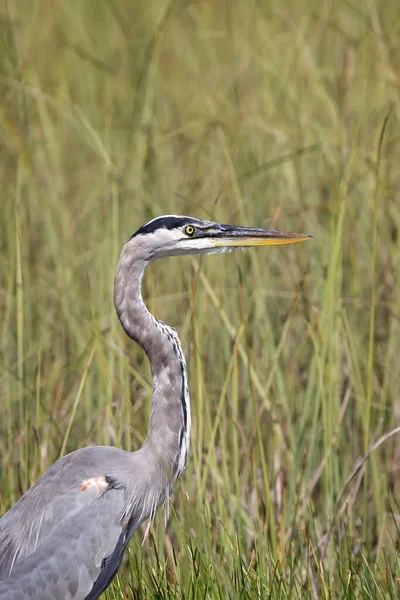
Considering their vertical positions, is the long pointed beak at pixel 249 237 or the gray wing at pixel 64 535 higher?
the long pointed beak at pixel 249 237

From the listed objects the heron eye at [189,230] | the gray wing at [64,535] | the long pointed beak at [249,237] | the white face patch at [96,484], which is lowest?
the gray wing at [64,535]

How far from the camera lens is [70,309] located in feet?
11.9

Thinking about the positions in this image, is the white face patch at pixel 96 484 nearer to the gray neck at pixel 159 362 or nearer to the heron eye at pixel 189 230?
the gray neck at pixel 159 362

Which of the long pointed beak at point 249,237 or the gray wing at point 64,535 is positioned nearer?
the gray wing at point 64,535

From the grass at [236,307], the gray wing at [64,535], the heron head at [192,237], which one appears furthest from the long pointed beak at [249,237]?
the gray wing at [64,535]

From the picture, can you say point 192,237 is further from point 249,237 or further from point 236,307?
point 236,307

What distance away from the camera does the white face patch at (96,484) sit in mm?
2579

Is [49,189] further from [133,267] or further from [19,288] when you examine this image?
[133,267]

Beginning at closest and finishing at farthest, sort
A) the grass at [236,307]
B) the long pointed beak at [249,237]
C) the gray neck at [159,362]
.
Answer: the gray neck at [159,362]
the long pointed beak at [249,237]
the grass at [236,307]

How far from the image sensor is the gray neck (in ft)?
8.61

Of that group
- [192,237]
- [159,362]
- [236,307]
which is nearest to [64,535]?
[159,362]

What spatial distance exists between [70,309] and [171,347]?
105 centimetres

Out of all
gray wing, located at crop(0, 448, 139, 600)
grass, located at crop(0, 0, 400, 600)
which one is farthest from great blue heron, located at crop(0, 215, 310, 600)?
grass, located at crop(0, 0, 400, 600)

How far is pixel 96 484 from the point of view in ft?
8.53
